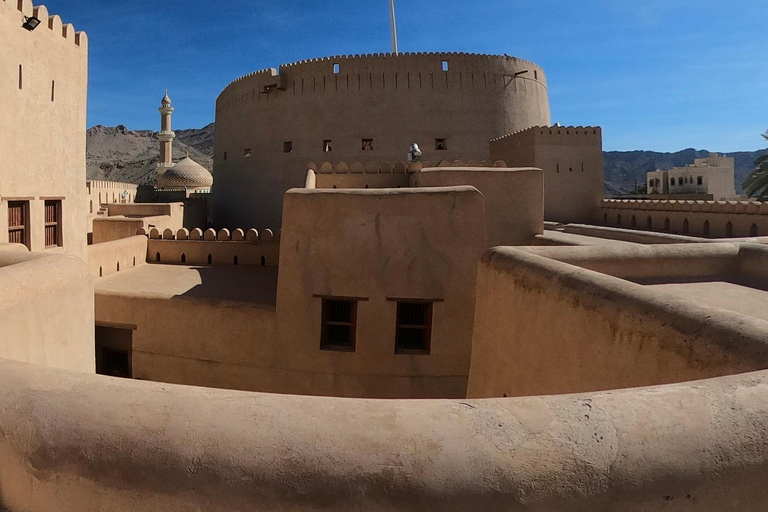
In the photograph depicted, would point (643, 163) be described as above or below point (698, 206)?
above

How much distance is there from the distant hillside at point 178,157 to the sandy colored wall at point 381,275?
4947cm

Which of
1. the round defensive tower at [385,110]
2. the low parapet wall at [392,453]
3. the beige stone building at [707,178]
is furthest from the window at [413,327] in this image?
the beige stone building at [707,178]

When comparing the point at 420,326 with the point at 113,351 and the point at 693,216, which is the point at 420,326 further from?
the point at 693,216

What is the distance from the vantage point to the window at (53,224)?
7.82 m

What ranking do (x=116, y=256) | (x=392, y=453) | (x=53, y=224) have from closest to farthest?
(x=392, y=453) < (x=53, y=224) < (x=116, y=256)

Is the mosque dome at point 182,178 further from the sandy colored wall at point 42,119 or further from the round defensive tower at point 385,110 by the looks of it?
the sandy colored wall at point 42,119

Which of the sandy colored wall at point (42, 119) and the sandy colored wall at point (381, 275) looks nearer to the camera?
the sandy colored wall at point (381, 275)

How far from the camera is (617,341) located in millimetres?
2334

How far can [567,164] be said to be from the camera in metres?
15.7

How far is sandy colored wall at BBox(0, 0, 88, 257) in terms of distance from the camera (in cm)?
678

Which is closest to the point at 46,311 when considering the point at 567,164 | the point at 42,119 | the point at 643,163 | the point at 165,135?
the point at 42,119

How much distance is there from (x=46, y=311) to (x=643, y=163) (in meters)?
81.1

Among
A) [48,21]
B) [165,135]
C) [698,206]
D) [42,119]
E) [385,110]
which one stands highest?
[165,135]

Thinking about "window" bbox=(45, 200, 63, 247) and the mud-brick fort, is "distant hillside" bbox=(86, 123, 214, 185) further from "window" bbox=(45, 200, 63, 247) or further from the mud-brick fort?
"window" bbox=(45, 200, 63, 247)
